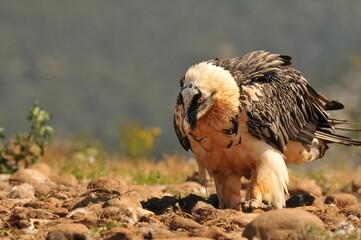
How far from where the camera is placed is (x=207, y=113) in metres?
8.15

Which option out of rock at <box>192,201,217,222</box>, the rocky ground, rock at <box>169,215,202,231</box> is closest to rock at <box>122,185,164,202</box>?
the rocky ground

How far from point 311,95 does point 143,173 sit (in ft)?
12.5

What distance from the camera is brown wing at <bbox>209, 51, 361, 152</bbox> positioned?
841cm

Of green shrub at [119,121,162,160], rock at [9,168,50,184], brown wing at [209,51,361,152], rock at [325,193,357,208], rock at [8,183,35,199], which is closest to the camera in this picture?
brown wing at [209,51,361,152]

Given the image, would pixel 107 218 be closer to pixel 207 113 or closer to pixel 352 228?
pixel 207 113

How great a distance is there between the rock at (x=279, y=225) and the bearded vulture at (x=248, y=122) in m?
1.54

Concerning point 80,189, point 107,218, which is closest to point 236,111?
point 107,218

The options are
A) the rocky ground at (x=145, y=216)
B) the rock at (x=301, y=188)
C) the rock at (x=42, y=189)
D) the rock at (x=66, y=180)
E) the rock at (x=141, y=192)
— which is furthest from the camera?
the rock at (x=66, y=180)

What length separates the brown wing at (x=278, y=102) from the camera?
27.6 feet

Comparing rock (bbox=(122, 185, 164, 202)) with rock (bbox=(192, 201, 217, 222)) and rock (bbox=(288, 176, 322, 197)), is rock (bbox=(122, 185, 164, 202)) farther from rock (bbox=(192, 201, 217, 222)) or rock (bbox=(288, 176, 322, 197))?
rock (bbox=(288, 176, 322, 197))

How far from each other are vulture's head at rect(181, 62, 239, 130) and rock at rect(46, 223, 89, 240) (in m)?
1.57

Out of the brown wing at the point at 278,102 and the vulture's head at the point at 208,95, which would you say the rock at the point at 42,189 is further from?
the brown wing at the point at 278,102

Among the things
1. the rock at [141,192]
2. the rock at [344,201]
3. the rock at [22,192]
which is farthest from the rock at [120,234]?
the rock at [344,201]

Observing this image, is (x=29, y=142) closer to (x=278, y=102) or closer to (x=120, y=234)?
(x=278, y=102)
